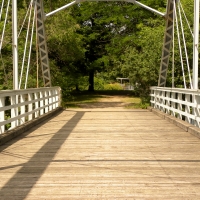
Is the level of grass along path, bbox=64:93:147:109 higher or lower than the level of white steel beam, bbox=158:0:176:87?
lower

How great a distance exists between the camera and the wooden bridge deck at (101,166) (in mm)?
4402

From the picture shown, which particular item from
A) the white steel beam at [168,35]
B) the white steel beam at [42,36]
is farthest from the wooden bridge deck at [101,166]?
the white steel beam at [42,36]

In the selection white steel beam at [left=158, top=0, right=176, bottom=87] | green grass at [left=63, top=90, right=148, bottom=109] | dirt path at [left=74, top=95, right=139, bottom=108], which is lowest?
dirt path at [left=74, top=95, right=139, bottom=108]

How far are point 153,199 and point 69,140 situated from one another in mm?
4609

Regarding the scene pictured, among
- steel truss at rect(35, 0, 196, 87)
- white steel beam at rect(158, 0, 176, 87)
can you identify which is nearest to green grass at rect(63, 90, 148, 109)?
steel truss at rect(35, 0, 196, 87)

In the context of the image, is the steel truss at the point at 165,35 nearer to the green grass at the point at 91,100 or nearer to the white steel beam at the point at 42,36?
the white steel beam at the point at 42,36

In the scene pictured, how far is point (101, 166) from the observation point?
5.73 meters

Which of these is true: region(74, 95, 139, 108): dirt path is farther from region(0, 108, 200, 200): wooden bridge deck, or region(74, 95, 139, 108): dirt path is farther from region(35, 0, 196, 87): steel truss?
region(0, 108, 200, 200): wooden bridge deck

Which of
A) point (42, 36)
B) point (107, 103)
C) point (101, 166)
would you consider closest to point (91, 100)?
point (107, 103)

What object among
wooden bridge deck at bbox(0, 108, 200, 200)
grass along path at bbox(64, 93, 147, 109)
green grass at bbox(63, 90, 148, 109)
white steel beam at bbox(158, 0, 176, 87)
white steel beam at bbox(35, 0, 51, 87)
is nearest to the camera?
wooden bridge deck at bbox(0, 108, 200, 200)

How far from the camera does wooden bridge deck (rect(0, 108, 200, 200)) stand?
4.40 metres

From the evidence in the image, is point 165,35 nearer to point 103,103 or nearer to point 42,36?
point 42,36

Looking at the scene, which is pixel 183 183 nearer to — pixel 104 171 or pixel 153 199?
pixel 153 199

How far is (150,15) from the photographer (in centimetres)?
2845
